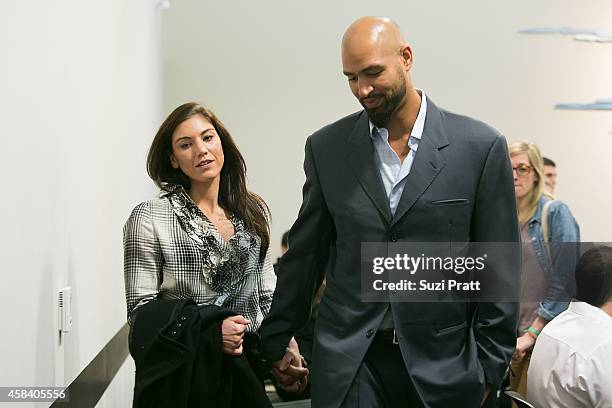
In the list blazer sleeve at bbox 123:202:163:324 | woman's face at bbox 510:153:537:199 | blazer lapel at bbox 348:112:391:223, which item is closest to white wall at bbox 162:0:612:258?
woman's face at bbox 510:153:537:199

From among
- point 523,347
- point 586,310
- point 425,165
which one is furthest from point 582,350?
point 523,347

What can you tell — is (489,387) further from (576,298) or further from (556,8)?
(556,8)

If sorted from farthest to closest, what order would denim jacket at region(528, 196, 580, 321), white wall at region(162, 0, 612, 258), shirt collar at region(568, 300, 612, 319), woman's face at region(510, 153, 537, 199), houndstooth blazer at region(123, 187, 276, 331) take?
white wall at region(162, 0, 612, 258) → woman's face at region(510, 153, 537, 199) → denim jacket at region(528, 196, 580, 321) → shirt collar at region(568, 300, 612, 319) → houndstooth blazer at region(123, 187, 276, 331)

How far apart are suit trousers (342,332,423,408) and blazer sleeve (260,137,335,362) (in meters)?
0.28

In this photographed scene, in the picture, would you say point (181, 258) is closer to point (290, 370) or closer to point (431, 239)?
point (290, 370)

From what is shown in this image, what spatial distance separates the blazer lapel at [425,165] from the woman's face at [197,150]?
2.07 feet

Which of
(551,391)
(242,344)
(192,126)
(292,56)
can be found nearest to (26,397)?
(242,344)

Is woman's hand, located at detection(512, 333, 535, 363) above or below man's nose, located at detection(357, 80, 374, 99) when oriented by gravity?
below

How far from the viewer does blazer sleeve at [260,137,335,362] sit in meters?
2.42

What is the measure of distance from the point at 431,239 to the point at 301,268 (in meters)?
0.39

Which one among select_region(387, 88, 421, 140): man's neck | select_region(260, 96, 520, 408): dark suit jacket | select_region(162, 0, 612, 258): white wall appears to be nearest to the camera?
select_region(260, 96, 520, 408): dark suit jacket

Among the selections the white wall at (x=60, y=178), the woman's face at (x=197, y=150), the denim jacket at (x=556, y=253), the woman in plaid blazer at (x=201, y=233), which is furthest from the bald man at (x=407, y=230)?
the denim jacket at (x=556, y=253)

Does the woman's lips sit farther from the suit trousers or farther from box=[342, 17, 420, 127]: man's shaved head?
the suit trousers

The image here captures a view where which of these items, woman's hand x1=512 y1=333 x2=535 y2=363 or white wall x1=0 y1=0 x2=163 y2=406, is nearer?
white wall x1=0 y1=0 x2=163 y2=406
